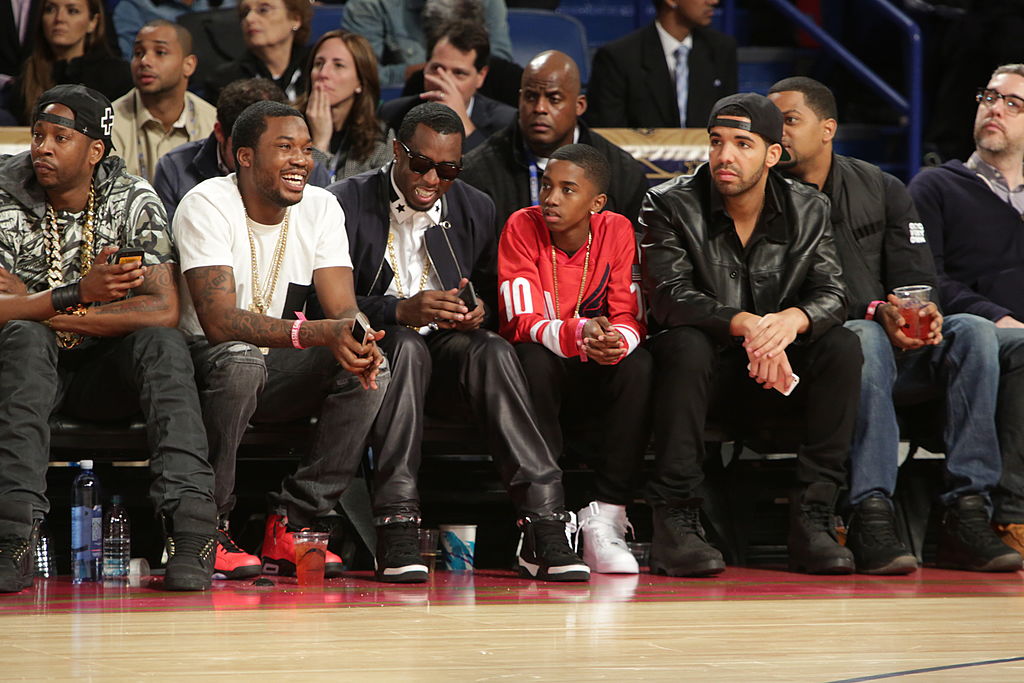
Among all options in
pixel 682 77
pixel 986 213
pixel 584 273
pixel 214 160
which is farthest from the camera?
pixel 682 77

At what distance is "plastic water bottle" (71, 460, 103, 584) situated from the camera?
3791 mm

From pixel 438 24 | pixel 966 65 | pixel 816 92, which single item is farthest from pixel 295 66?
pixel 966 65

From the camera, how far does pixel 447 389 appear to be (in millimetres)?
4121

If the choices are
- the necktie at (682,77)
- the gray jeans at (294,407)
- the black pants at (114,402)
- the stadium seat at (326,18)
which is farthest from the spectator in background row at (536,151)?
the stadium seat at (326,18)

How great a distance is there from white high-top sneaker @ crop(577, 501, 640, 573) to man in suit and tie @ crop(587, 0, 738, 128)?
9.13 feet

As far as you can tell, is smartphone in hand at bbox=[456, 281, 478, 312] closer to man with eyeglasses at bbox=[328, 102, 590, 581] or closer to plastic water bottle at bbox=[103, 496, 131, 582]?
man with eyeglasses at bbox=[328, 102, 590, 581]

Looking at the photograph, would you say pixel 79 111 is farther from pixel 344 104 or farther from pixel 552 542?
pixel 552 542

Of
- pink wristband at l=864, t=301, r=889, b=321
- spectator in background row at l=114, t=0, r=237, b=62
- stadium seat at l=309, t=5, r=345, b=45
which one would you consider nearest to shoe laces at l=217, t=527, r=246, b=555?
pink wristband at l=864, t=301, r=889, b=321

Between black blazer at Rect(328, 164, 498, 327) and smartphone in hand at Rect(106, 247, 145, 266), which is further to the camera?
black blazer at Rect(328, 164, 498, 327)

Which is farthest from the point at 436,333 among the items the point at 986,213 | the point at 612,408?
the point at 986,213

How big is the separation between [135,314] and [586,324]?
1305 mm

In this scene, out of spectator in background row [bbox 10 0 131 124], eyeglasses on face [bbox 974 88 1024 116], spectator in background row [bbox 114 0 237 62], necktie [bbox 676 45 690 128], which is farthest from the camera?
spectator in background row [bbox 114 0 237 62]

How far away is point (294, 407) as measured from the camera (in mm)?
4000

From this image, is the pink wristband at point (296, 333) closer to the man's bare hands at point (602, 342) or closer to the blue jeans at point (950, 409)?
the man's bare hands at point (602, 342)
